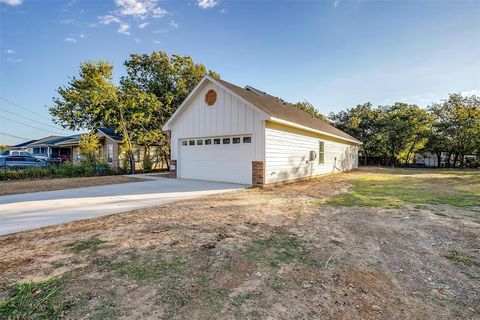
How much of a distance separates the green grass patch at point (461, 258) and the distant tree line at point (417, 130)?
22927 millimetres

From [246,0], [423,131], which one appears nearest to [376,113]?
[423,131]

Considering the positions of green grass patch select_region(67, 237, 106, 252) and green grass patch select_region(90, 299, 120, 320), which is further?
green grass patch select_region(67, 237, 106, 252)

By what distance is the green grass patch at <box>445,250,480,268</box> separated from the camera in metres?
2.80

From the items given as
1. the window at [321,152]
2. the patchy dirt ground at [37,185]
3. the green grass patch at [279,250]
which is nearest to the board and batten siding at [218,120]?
the patchy dirt ground at [37,185]

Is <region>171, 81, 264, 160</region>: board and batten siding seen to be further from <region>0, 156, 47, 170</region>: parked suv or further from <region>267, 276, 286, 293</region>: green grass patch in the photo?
<region>0, 156, 47, 170</region>: parked suv

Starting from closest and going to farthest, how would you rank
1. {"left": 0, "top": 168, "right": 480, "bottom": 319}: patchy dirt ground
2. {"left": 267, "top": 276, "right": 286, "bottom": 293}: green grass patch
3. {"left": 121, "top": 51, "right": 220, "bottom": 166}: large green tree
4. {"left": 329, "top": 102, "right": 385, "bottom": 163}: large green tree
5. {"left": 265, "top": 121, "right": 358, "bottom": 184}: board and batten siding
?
{"left": 0, "top": 168, "right": 480, "bottom": 319}: patchy dirt ground, {"left": 267, "top": 276, "right": 286, "bottom": 293}: green grass patch, {"left": 265, "top": 121, "right": 358, "bottom": 184}: board and batten siding, {"left": 121, "top": 51, "right": 220, "bottom": 166}: large green tree, {"left": 329, "top": 102, "right": 385, "bottom": 163}: large green tree

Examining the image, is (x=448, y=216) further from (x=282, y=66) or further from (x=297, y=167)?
(x=282, y=66)

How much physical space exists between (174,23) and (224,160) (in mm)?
7102

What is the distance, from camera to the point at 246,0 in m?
10.9

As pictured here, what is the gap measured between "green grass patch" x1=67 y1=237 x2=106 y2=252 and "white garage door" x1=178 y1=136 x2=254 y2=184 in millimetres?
6776

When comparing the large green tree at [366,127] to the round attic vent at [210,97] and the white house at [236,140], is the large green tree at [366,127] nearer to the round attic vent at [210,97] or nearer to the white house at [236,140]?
the white house at [236,140]

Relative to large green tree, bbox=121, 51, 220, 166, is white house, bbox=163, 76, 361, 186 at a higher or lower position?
lower

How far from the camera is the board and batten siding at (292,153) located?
9.55 meters

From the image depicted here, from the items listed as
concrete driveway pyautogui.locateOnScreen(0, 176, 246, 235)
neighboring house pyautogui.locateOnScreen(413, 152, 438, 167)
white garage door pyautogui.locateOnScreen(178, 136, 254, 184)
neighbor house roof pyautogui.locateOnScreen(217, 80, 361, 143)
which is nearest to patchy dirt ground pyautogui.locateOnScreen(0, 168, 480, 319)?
concrete driveway pyautogui.locateOnScreen(0, 176, 246, 235)
